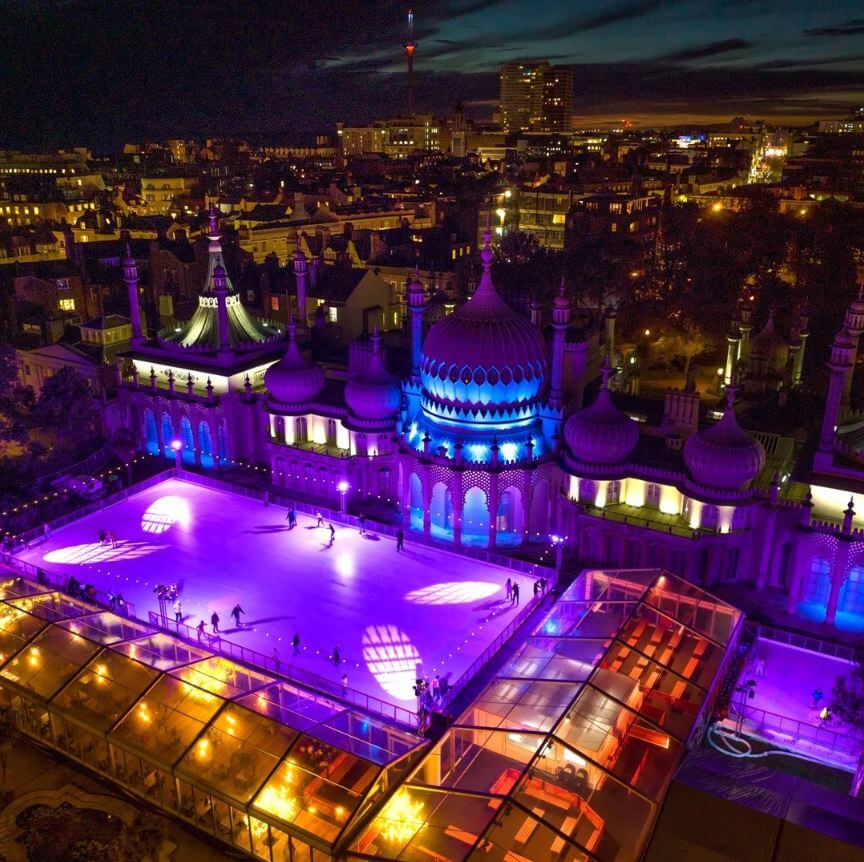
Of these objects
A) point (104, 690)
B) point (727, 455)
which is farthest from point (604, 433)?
point (104, 690)

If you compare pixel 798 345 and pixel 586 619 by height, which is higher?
pixel 798 345

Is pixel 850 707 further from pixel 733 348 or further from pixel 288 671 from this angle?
pixel 733 348

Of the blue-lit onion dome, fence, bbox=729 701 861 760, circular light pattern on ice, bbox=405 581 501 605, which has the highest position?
the blue-lit onion dome

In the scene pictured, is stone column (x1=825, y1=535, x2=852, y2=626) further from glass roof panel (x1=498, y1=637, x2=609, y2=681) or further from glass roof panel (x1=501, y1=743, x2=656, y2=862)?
glass roof panel (x1=501, y1=743, x2=656, y2=862)

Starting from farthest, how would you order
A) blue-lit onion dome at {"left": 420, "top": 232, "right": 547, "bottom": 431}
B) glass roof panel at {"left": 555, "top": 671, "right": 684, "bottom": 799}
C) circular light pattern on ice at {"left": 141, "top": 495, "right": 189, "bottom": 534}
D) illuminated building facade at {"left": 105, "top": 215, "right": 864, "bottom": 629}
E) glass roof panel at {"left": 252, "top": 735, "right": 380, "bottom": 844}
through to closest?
circular light pattern on ice at {"left": 141, "top": 495, "right": 189, "bottom": 534}, blue-lit onion dome at {"left": 420, "top": 232, "right": 547, "bottom": 431}, illuminated building facade at {"left": 105, "top": 215, "right": 864, "bottom": 629}, glass roof panel at {"left": 555, "top": 671, "right": 684, "bottom": 799}, glass roof panel at {"left": 252, "top": 735, "right": 380, "bottom": 844}

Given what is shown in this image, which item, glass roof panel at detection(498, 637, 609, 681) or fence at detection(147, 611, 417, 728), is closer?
glass roof panel at detection(498, 637, 609, 681)

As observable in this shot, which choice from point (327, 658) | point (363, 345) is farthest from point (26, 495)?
point (327, 658)

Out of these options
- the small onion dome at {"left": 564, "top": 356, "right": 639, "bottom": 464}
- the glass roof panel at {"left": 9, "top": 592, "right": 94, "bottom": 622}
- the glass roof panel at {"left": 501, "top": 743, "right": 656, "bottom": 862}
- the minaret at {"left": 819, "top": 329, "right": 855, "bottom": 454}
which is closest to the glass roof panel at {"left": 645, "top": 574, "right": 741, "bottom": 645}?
the small onion dome at {"left": 564, "top": 356, "right": 639, "bottom": 464}
